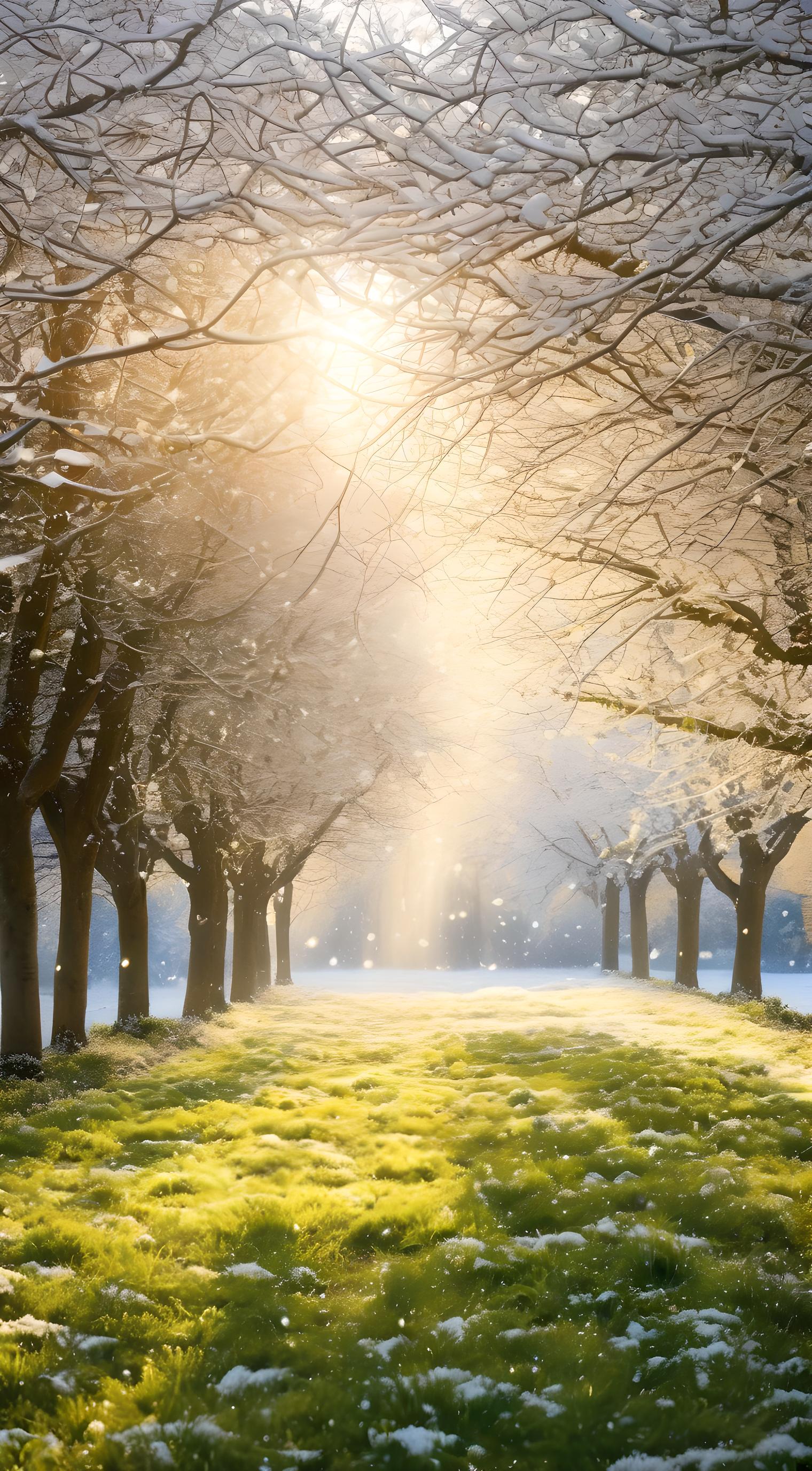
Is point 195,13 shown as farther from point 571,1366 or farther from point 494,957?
point 494,957

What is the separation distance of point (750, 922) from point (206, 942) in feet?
38.5

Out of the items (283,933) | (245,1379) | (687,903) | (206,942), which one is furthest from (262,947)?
(245,1379)

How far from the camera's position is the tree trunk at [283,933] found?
3102 cm

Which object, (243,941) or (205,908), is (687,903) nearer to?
(243,941)

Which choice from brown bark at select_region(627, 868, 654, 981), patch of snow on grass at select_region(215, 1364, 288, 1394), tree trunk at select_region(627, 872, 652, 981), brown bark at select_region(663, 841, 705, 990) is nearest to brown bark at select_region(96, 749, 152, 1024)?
patch of snow on grass at select_region(215, 1364, 288, 1394)

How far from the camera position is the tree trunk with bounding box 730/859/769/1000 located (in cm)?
1892

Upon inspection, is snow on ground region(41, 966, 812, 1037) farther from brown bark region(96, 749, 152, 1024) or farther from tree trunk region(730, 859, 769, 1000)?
brown bark region(96, 749, 152, 1024)

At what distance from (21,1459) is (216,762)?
38.0 feet

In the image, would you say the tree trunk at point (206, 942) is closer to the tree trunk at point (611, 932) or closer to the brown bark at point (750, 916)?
the brown bark at point (750, 916)

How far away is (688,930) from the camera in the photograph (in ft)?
82.8

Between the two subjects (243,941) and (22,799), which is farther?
(243,941)

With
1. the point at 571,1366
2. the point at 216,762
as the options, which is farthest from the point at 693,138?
the point at 216,762

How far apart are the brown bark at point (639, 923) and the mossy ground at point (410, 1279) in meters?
20.1

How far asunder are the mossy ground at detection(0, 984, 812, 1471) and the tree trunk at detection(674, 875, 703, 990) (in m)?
15.7
